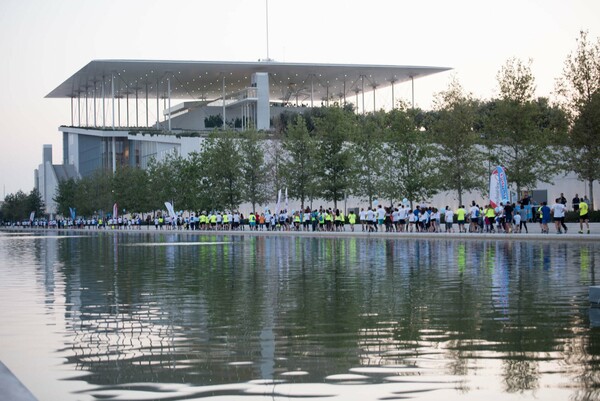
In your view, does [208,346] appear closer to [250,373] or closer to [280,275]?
[250,373]

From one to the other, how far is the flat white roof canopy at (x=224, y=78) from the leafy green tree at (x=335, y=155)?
83.9 feet

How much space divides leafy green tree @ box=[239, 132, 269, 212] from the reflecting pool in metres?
60.3

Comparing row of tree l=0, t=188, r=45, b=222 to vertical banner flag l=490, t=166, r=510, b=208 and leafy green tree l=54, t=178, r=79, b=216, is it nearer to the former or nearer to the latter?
leafy green tree l=54, t=178, r=79, b=216

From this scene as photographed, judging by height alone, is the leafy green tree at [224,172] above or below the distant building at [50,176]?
below

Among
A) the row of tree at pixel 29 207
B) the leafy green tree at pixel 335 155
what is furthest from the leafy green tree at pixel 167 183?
the row of tree at pixel 29 207

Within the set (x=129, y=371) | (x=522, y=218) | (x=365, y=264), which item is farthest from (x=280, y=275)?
(x=522, y=218)

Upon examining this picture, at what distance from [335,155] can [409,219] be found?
16.8 meters

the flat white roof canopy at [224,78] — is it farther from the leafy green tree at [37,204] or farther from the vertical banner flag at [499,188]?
the vertical banner flag at [499,188]

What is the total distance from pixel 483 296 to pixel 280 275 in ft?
21.1

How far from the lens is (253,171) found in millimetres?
80500

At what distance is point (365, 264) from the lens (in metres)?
24.2

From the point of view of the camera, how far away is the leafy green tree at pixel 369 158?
67.2m

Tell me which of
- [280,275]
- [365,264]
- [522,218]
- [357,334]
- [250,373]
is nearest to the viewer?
[250,373]

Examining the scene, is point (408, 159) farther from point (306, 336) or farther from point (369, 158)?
point (306, 336)
